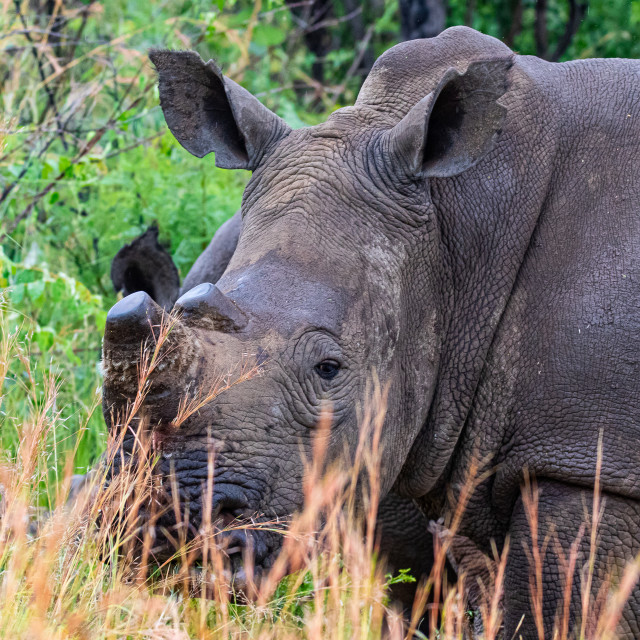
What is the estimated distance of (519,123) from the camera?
4188mm

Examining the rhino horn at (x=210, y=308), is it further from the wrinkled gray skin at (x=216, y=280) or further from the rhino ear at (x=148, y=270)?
the rhino ear at (x=148, y=270)

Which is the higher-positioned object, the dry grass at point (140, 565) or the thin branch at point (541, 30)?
the thin branch at point (541, 30)

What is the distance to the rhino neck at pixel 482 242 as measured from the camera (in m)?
4.11

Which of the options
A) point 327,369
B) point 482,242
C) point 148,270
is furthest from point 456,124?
point 148,270

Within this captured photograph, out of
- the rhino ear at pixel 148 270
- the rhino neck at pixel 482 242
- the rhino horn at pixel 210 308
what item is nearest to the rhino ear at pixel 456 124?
the rhino neck at pixel 482 242

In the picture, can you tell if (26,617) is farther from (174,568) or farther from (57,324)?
(57,324)

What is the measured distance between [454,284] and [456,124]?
617mm

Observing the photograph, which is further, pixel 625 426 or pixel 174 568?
pixel 625 426

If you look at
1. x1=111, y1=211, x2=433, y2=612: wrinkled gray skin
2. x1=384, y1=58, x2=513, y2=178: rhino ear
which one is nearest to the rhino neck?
x1=384, y1=58, x2=513, y2=178: rhino ear

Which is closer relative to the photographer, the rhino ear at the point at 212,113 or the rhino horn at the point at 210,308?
the rhino horn at the point at 210,308

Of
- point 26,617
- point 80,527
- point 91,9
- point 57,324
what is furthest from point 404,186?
point 91,9

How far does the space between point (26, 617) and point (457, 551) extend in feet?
7.53

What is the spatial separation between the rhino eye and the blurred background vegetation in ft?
2.79

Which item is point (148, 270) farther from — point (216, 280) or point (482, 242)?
point (482, 242)
